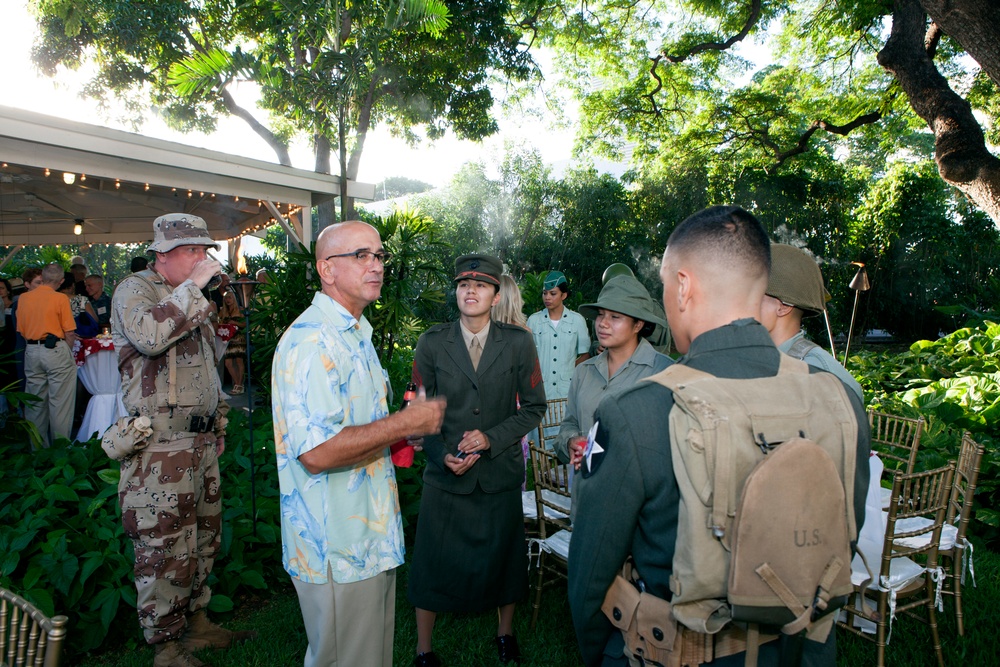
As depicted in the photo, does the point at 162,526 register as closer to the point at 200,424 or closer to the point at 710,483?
the point at 200,424

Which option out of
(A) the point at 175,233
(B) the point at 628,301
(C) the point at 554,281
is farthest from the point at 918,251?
(A) the point at 175,233

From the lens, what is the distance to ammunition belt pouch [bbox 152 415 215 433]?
303cm

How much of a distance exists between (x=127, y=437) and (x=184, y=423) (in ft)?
0.84

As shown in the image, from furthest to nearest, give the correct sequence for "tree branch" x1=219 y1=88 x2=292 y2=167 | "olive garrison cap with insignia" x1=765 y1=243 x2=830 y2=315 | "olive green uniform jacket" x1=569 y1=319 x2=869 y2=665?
"tree branch" x1=219 y1=88 x2=292 y2=167 < "olive garrison cap with insignia" x1=765 y1=243 x2=830 y2=315 < "olive green uniform jacket" x1=569 y1=319 x2=869 y2=665

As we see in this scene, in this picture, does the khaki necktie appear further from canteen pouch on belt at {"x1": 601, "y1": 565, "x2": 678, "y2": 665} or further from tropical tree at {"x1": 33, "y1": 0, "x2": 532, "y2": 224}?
tropical tree at {"x1": 33, "y1": 0, "x2": 532, "y2": 224}

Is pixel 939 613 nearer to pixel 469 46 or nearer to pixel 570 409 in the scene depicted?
pixel 570 409

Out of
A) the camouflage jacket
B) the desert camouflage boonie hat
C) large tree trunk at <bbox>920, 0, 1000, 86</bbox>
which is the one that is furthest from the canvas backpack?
large tree trunk at <bbox>920, 0, 1000, 86</bbox>

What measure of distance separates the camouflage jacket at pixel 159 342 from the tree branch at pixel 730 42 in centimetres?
1617

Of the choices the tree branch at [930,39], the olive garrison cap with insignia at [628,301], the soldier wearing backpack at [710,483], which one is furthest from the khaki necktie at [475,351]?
the tree branch at [930,39]

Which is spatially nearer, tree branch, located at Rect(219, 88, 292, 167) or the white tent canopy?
the white tent canopy

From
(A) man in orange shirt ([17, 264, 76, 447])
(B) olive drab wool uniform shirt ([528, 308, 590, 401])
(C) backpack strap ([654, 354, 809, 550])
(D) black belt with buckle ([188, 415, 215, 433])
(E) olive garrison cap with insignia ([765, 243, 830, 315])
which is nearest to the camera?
(C) backpack strap ([654, 354, 809, 550])

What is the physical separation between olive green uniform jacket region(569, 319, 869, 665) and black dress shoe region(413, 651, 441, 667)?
2.03m

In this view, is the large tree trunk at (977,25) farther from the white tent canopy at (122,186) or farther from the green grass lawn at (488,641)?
the white tent canopy at (122,186)

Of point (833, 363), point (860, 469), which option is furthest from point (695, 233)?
point (833, 363)
